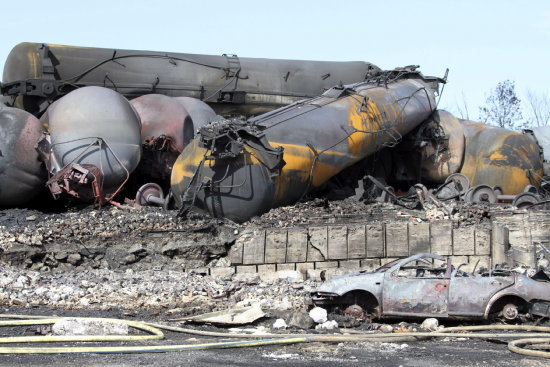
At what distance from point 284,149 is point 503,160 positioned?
5944mm

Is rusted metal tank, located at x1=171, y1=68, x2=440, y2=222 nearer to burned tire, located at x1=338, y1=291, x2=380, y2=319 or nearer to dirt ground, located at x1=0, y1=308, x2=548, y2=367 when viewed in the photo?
burned tire, located at x1=338, y1=291, x2=380, y2=319

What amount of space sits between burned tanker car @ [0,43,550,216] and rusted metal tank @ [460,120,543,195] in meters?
0.02

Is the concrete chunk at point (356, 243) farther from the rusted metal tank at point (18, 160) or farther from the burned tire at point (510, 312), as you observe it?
the rusted metal tank at point (18, 160)

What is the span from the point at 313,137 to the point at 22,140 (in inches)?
209

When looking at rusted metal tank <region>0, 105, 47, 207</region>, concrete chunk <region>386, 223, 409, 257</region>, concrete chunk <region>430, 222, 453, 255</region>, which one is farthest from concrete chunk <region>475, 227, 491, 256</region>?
rusted metal tank <region>0, 105, 47, 207</region>

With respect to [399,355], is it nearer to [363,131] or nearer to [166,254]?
[166,254]

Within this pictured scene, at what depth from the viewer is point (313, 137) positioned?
1302 centimetres

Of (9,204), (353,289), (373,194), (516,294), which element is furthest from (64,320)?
(373,194)

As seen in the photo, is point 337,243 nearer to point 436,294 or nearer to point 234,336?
point 436,294

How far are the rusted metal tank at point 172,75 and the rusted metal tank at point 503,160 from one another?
412cm

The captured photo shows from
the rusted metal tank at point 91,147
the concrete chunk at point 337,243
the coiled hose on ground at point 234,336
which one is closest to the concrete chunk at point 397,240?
the concrete chunk at point 337,243

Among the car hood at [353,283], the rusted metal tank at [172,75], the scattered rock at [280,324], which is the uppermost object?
the rusted metal tank at [172,75]

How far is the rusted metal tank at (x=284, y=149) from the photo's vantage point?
38.8ft

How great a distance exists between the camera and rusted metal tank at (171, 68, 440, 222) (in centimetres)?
1181
